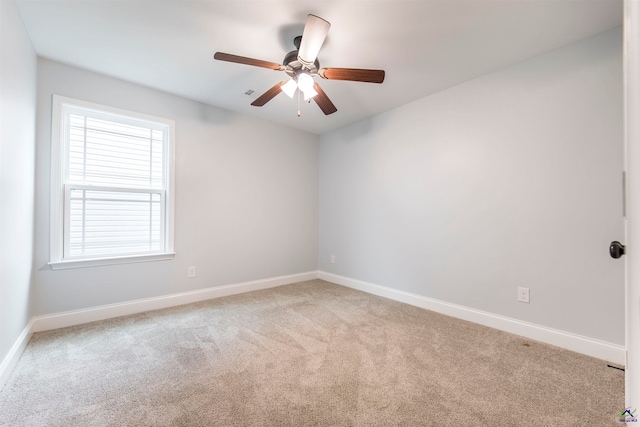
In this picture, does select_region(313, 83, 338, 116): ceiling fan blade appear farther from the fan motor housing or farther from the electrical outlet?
the electrical outlet

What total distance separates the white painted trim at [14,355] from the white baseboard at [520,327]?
3.32 meters

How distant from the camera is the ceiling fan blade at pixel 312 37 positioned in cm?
162

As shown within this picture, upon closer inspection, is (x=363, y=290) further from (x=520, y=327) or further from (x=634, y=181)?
(x=634, y=181)

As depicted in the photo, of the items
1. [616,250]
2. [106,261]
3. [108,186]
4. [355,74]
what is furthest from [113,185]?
[616,250]

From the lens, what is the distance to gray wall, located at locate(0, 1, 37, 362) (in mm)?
1677

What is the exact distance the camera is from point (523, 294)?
2.41m

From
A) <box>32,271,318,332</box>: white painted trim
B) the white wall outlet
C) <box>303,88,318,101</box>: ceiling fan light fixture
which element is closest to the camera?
<box>303,88,318,101</box>: ceiling fan light fixture

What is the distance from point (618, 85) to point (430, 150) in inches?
57.2

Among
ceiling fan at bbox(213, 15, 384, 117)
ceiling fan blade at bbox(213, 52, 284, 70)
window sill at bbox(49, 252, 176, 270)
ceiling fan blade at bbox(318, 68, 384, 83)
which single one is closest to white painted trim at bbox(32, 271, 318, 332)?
window sill at bbox(49, 252, 176, 270)

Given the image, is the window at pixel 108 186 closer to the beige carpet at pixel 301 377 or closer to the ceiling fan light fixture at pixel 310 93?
the beige carpet at pixel 301 377

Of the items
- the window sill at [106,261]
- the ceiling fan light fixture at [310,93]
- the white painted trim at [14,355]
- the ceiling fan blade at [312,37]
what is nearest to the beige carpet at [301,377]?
the white painted trim at [14,355]

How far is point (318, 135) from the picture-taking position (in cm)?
Answer: 460

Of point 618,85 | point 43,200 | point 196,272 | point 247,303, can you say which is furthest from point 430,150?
point 43,200

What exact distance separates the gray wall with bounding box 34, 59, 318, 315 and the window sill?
0.15 ft
